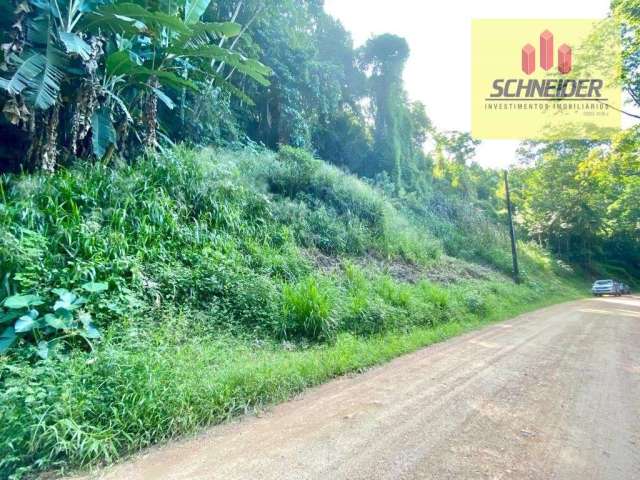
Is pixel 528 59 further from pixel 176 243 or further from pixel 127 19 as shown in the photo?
pixel 176 243

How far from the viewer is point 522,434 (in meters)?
2.68

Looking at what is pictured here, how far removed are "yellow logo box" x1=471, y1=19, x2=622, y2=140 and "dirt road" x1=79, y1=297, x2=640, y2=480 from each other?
9.43m

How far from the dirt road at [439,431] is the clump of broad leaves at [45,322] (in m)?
1.56

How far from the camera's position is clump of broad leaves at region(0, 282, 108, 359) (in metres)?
3.08

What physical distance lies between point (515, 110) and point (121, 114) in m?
12.1

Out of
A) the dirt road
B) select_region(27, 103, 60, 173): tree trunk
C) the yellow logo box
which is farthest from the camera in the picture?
the yellow logo box

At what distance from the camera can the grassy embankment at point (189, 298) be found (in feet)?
8.50

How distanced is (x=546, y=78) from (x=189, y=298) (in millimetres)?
12991

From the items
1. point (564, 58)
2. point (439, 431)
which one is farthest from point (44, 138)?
point (564, 58)

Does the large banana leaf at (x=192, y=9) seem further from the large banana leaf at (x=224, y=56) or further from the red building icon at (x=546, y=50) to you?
the red building icon at (x=546, y=50)

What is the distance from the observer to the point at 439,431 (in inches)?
107

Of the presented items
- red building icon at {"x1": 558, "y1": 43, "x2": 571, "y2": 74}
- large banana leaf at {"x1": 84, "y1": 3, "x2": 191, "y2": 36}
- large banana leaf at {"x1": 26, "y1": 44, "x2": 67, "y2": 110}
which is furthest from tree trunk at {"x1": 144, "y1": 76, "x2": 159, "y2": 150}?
red building icon at {"x1": 558, "y1": 43, "x2": 571, "y2": 74}

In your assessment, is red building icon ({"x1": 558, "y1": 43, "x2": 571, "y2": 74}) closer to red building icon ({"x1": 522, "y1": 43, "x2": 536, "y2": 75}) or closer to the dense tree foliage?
red building icon ({"x1": 522, "y1": 43, "x2": 536, "y2": 75})

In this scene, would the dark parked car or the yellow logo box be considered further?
the dark parked car
